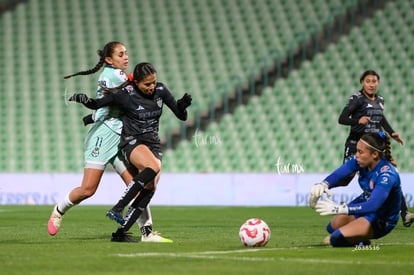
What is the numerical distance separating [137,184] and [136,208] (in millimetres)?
245

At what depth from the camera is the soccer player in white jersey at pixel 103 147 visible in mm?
8992

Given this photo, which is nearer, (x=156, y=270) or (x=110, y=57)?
(x=156, y=270)

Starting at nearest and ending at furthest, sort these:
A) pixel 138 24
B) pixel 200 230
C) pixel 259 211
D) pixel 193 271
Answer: pixel 193 271 → pixel 200 230 → pixel 259 211 → pixel 138 24

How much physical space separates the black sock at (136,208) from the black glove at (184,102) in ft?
2.95

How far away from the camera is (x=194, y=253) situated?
24.0 feet

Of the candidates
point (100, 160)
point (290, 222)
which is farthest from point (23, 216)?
point (100, 160)

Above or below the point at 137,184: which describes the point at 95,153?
above

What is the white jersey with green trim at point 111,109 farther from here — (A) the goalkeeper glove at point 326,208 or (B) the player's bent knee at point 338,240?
(A) the goalkeeper glove at point 326,208

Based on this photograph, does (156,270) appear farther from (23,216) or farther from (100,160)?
(23,216)

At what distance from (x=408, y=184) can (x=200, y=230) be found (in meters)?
8.09

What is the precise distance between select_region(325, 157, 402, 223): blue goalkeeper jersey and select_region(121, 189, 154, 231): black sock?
1799 millimetres

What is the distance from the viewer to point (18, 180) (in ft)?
63.1

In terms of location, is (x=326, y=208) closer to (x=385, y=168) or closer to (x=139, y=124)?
(x=385, y=168)

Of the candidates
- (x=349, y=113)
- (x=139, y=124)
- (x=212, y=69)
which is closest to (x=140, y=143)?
(x=139, y=124)
